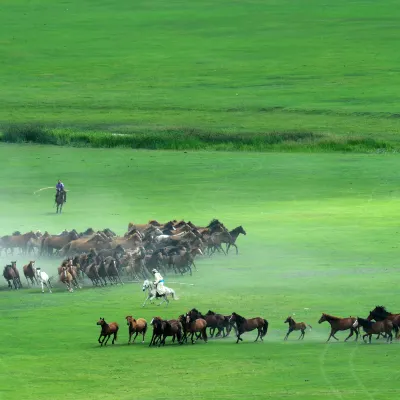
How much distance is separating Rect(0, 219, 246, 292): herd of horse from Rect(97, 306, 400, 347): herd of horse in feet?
24.6

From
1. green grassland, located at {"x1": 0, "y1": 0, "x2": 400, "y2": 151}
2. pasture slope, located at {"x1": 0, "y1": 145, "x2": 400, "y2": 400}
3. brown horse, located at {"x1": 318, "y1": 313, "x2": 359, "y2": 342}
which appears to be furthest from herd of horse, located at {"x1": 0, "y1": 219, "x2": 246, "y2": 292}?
green grassland, located at {"x1": 0, "y1": 0, "x2": 400, "y2": 151}

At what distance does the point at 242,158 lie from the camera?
70.6 m

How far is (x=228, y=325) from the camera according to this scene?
3183 cm

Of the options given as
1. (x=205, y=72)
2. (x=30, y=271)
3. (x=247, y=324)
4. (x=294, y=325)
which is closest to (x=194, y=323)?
(x=247, y=324)

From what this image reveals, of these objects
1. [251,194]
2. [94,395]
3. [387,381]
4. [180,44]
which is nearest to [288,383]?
[387,381]

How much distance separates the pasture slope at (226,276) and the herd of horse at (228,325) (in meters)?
0.34

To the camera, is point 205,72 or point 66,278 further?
point 205,72

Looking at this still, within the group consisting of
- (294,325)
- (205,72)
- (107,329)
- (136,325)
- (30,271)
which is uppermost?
(205,72)

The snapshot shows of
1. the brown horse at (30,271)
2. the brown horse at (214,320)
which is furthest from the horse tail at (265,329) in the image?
the brown horse at (30,271)

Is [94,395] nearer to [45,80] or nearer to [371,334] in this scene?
[371,334]

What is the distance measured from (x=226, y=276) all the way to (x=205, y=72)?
64554 millimetres

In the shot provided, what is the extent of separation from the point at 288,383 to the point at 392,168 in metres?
39.6

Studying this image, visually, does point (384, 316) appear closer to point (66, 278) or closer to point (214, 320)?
point (214, 320)

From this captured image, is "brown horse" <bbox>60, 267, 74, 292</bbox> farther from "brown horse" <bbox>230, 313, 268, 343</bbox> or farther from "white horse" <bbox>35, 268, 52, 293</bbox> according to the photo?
"brown horse" <bbox>230, 313, 268, 343</bbox>
